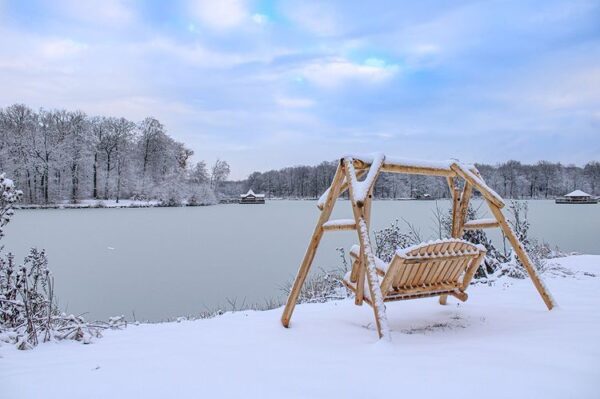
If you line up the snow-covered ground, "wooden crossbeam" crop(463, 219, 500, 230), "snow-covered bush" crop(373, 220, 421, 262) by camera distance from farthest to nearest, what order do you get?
"snow-covered bush" crop(373, 220, 421, 262)
"wooden crossbeam" crop(463, 219, 500, 230)
the snow-covered ground

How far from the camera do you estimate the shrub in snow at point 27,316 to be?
3486 millimetres

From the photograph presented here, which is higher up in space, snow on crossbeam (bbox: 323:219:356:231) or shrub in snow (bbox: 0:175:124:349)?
snow on crossbeam (bbox: 323:219:356:231)

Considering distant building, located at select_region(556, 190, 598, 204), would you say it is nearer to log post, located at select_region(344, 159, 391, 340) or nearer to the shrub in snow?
log post, located at select_region(344, 159, 391, 340)

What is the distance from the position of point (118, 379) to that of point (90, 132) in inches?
1913

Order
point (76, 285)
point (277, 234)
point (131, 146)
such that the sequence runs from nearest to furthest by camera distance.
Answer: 1. point (76, 285)
2. point (277, 234)
3. point (131, 146)

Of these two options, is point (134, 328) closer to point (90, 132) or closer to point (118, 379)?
point (118, 379)

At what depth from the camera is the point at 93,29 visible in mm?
14523

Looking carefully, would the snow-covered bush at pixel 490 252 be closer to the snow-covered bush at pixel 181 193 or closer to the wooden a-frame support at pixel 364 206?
the wooden a-frame support at pixel 364 206

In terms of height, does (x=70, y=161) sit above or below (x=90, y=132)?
below

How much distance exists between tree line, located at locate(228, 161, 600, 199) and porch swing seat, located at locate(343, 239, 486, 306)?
72389 mm

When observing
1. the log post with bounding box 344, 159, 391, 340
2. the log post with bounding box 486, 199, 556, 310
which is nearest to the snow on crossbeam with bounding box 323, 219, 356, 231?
the log post with bounding box 344, 159, 391, 340

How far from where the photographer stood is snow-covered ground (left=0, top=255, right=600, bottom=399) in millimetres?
2057

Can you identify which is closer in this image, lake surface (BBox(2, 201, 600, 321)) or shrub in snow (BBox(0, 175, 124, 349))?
shrub in snow (BBox(0, 175, 124, 349))

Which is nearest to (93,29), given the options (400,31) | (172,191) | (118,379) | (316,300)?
(400,31)
